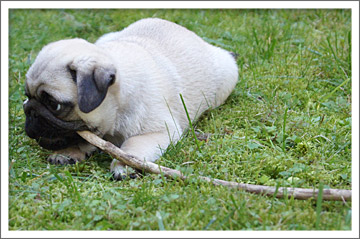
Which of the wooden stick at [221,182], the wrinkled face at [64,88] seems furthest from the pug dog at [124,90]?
the wooden stick at [221,182]

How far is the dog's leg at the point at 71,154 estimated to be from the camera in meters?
4.31

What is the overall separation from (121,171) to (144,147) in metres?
0.41

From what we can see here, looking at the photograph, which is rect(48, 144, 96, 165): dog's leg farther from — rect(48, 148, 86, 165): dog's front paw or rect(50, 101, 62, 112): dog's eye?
rect(50, 101, 62, 112): dog's eye

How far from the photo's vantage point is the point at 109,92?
Answer: 4160 mm

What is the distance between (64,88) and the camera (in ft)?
12.9

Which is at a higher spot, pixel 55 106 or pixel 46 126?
pixel 55 106

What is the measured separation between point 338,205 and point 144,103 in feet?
6.63

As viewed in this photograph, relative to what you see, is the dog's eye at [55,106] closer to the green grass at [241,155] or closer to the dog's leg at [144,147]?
the green grass at [241,155]

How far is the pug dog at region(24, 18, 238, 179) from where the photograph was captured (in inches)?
155

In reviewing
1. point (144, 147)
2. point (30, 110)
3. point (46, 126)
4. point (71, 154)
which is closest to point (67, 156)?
point (71, 154)

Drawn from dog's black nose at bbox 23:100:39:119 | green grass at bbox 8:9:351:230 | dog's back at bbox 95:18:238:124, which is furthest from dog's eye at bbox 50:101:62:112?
dog's back at bbox 95:18:238:124

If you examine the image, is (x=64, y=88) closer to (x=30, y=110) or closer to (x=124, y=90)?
(x=30, y=110)

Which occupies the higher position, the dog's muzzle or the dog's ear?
the dog's ear

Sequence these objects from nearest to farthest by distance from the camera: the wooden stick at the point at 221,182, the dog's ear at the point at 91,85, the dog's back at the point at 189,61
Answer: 1. the wooden stick at the point at 221,182
2. the dog's ear at the point at 91,85
3. the dog's back at the point at 189,61
